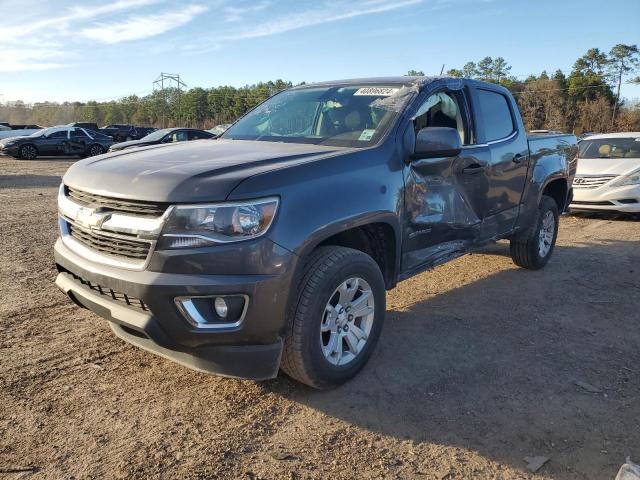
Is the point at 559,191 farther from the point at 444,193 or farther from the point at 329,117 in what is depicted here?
the point at 329,117

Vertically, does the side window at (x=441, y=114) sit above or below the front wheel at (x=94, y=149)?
above

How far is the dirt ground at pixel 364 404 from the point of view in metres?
2.57

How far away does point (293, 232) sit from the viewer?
9.03 ft

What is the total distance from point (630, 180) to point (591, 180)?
0.61m

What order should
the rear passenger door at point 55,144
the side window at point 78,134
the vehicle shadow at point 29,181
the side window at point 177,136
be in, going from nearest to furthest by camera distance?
the vehicle shadow at point 29,181 → the side window at point 177,136 → the rear passenger door at point 55,144 → the side window at point 78,134

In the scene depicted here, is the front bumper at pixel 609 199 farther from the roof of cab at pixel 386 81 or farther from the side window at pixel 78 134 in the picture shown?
the side window at pixel 78 134

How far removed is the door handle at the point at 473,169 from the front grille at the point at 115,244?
2.58m

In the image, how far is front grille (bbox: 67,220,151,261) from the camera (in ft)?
8.90

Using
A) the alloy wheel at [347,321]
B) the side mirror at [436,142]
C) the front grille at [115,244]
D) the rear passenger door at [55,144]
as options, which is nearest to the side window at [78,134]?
the rear passenger door at [55,144]

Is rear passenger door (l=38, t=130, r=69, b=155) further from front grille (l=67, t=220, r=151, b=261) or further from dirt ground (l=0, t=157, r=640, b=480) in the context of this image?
front grille (l=67, t=220, r=151, b=261)

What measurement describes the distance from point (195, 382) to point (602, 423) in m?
2.39

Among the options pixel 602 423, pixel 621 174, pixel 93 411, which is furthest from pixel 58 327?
pixel 621 174

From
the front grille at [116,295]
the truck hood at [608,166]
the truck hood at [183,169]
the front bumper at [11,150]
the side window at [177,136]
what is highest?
the side window at [177,136]

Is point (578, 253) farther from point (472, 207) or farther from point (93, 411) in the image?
point (93, 411)
